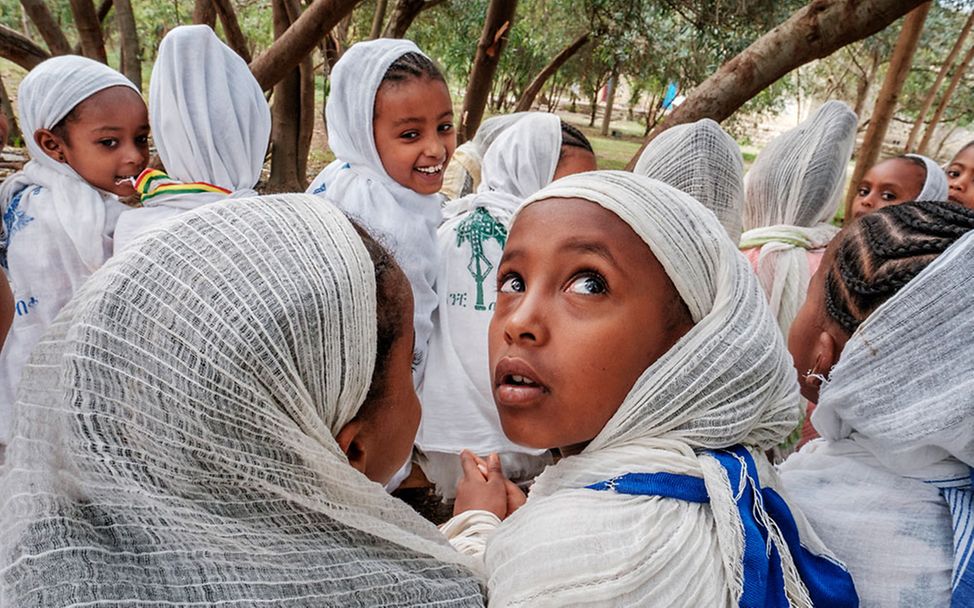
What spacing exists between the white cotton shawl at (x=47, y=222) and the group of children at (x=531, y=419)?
5.77ft

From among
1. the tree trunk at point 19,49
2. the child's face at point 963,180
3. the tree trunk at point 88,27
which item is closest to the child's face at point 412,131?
the child's face at point 963,180

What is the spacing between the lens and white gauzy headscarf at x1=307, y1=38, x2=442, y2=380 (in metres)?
2.36

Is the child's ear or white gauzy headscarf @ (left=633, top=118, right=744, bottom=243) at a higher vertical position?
white gauzy headscarf @ (left=633, top=118, right=744, bottom=243)

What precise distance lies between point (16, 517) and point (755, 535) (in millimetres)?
971

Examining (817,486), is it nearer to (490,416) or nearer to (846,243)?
(846,243)

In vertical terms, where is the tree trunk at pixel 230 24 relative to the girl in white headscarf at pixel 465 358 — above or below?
above

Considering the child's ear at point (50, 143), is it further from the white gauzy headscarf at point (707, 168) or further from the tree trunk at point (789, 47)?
the tree trunk at point (789, 47)

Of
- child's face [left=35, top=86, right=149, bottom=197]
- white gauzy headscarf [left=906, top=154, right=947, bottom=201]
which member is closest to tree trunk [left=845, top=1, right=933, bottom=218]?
white gauzy headscarf [left=906, top=154, right=947, bottom=201]

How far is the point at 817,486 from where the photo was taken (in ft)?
3.93

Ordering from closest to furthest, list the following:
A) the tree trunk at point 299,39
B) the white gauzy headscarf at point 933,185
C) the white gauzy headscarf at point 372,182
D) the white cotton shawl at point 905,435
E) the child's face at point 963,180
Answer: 1. the white cotton shawl at point 905,435
2. the white gauzy headscarf at point 372,182
3. the white gauzy headscarf at point 933,185
4. the child's face at point 963,180
5. the tree trunk at point 299,39

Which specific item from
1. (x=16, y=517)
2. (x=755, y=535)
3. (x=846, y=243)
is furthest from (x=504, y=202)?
(x=16, y=517)

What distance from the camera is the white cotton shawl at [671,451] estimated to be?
0.87 meters

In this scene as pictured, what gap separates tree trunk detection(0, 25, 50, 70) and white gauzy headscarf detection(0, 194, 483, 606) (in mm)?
5592

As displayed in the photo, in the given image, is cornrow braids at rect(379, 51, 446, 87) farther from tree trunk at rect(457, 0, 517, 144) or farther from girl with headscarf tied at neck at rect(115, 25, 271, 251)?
tree trunk at rect(457, 0, 517, 144)
